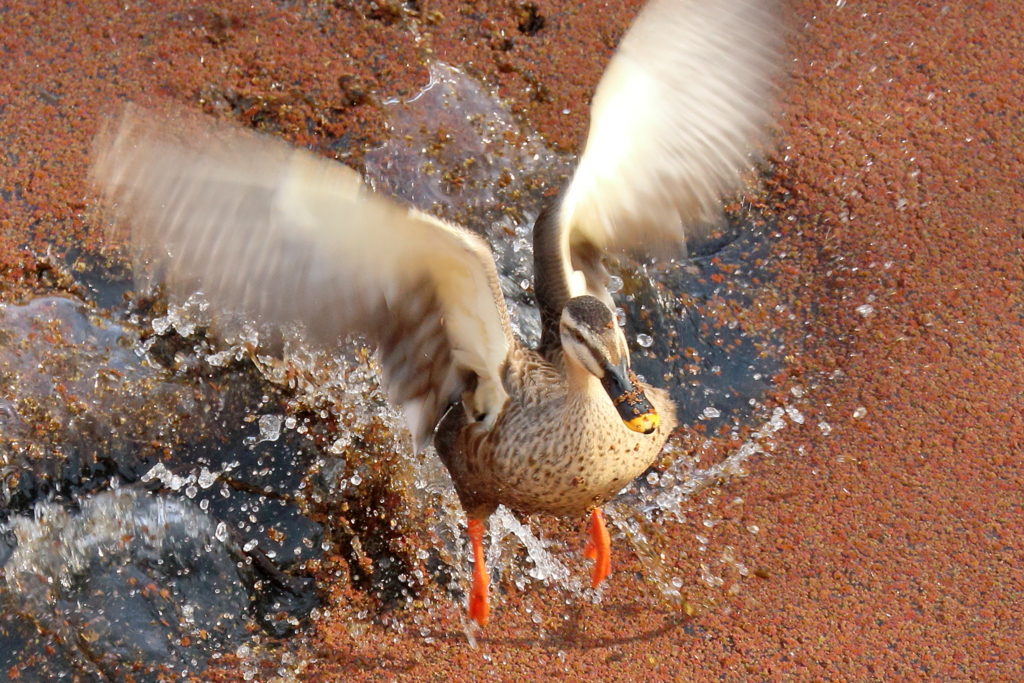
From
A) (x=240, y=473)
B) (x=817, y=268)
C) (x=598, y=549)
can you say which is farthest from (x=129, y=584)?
(x=817, y=268)

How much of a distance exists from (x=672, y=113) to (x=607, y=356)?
3.10 ft

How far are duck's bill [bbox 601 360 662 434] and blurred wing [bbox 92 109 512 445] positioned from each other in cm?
35

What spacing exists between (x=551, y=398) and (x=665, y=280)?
43.7 inches

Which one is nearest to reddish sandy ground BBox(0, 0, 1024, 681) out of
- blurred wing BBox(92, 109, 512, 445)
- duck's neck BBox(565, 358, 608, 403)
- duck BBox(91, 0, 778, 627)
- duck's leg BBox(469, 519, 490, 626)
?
duck's leg BBox(469, 519, 490, 626)

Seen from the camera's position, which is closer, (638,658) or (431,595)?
(638,658)

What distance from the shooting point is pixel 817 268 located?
341cm

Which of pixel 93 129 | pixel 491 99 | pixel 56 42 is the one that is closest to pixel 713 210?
pixel 491 99

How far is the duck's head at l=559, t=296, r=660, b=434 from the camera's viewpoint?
7.30 feet

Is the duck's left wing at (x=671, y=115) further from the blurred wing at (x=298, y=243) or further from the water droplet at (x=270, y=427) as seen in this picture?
the water droplet at (x=270, y=427)

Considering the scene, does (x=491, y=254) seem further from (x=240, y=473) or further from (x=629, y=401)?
(x=240, y=473)

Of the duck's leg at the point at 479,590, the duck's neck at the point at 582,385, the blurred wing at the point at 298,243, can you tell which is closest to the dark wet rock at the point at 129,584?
the duck's leg at the point at 479,590

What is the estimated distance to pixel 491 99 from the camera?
3762 mm

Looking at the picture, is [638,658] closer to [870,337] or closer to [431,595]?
[431,595]

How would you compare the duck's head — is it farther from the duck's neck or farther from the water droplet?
the water droplet
